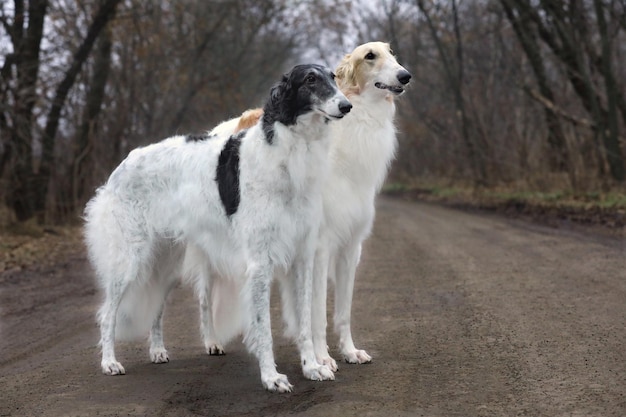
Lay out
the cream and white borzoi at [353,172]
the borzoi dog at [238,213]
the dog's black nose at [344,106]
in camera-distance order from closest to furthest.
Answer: the dog's black nose at [344,106], the borzoi dog at [238,213], the cream and white borzoi at [353,172]

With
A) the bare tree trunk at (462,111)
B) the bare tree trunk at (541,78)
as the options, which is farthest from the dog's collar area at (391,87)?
the bare tree trunk at (462,111)

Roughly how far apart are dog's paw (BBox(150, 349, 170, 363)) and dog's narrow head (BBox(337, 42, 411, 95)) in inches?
91.7

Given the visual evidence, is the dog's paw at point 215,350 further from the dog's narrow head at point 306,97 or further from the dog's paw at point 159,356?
the dog's narrow head at point 306,97

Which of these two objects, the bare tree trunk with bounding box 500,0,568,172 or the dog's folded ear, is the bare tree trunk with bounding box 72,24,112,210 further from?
the dog's folded ear

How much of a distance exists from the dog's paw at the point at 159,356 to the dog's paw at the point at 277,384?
1.28m

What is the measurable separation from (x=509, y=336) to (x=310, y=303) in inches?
68.1

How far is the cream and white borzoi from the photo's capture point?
17.6 feet

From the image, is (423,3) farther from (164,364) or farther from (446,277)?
(164,364)

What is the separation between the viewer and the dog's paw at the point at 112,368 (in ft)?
17.6

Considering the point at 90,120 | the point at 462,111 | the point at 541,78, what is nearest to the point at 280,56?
the point at 462,111

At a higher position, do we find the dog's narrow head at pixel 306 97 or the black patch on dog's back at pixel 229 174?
the dog's narrow head at pixel 306 97

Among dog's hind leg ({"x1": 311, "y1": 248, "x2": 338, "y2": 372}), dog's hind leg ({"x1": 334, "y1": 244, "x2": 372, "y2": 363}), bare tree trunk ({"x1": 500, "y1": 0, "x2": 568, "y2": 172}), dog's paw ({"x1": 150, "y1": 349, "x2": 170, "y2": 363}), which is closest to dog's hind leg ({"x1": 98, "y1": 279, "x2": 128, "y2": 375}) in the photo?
dog's paw ({"x1": 150, "y1": 349, "x2": 170, "y2": 363})

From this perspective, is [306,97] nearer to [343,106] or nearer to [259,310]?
[343,106]

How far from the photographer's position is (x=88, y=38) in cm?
1582
